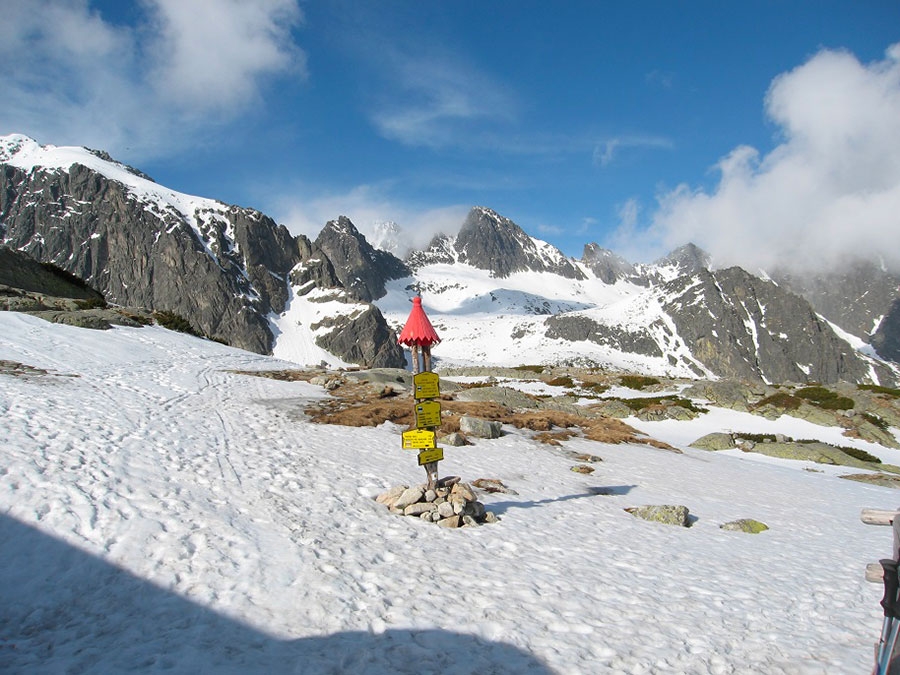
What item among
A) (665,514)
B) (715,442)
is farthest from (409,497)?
(715,442)

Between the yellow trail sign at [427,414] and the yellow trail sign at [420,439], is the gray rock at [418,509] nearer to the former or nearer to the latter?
the yellow trail sign at [420,439]

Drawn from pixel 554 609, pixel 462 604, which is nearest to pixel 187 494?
pixel 462 604

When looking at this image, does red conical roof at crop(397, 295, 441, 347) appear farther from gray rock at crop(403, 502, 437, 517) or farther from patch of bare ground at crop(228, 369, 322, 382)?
patch of bare ground at crop(228, 369, 322, 382)

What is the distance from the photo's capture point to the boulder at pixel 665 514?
41.8 ft

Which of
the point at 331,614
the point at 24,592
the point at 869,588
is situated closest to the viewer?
the point at 24,592

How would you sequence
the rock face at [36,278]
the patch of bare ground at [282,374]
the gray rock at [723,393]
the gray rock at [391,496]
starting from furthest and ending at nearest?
1. the rock face at [36,278]
2. the gray rock at [723,393]
3. the patch of bare ground at [282,374]
4. the gray rock at [391,496]

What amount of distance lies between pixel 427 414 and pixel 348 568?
166 inches

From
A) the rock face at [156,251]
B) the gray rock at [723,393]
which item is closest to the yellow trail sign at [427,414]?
the gray rock at [723,393]

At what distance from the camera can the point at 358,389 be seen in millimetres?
29391

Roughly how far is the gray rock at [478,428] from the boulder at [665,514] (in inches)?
335

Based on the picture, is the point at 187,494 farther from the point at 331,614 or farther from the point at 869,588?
the point at 869,588

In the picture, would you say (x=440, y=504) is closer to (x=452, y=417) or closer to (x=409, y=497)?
(x=409, y=497)

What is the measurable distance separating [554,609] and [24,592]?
7.01m

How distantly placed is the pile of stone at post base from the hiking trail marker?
0.33 metres
